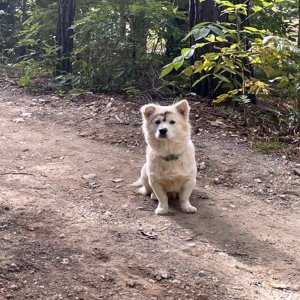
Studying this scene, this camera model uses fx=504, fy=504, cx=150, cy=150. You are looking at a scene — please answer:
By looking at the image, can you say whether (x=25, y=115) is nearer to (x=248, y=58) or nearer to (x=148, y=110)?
(x=248, y=58)

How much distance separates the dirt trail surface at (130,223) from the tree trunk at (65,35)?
322 cm

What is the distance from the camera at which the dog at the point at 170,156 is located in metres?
4.84

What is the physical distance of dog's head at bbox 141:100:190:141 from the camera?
4.77 metres

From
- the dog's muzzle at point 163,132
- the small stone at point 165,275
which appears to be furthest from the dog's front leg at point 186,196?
the small stone at point 165,275

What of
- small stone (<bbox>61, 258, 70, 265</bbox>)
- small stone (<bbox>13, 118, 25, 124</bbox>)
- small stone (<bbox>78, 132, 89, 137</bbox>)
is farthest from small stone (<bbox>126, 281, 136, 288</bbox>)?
small stone (<bbox>13, 118, 25, 124</bbox>)

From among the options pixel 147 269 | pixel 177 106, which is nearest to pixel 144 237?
pixel 147 269

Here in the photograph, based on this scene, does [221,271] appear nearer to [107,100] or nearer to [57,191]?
[57,191]

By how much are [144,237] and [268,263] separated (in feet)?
3.37

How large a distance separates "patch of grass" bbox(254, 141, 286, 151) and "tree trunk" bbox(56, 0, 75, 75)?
16.2ft

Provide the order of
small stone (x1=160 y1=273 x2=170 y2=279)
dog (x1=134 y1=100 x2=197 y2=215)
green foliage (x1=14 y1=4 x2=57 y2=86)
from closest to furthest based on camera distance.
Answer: small stone (x1=160 y1=273 x2=170 y2=279) < dog (x1=134 y1=100 x2=197 y2=215) < green foliage (x1=14 y1=4 x2=57 y2=86)

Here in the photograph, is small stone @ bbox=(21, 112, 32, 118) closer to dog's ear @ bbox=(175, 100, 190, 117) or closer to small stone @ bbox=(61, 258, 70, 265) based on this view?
dog's ear @ bbox=(175, 100, 190, 117)

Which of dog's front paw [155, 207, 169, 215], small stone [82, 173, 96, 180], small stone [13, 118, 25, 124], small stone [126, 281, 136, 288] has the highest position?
small stone [13, 118, 25, 124]

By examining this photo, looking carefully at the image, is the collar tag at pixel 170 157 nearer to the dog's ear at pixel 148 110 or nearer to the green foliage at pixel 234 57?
the dog's ear at pixel 148 110

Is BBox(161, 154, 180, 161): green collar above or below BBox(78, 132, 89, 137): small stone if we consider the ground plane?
above
